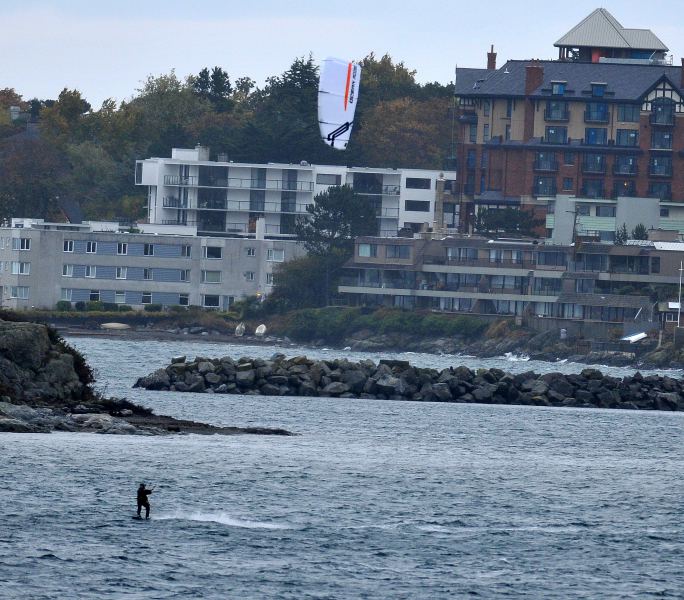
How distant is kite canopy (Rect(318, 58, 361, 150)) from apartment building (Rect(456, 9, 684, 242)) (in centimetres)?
5443

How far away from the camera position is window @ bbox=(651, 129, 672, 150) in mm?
165000

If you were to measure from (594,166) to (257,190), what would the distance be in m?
26.2

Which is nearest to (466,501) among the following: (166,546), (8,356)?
(166,546)

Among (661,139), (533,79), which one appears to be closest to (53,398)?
(533,79)

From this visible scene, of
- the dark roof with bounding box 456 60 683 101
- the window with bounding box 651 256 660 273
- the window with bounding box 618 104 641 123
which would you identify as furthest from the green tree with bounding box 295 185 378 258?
the window with bounding box 618 104 641 123

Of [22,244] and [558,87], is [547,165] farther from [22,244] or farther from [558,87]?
[22,244]

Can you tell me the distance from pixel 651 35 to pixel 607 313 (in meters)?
53.0

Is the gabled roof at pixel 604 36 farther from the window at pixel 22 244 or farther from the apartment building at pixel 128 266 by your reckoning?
the window at pixel 22 244

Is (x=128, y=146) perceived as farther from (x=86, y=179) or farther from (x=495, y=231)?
(x=495, y=231)

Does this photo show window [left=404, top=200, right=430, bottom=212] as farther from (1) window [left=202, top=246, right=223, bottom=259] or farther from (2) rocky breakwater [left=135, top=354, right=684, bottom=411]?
(2) rocky breakwater [left=135, top=354, right=684, bottom=411]

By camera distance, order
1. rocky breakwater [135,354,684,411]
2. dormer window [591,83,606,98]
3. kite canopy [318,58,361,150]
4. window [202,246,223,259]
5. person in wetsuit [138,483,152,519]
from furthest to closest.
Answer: dormer window [591,83,606,98], window [202,246,223,259], kite canopy [318,58,361,150], rocky breakwater [135,354,684,411], person in wetsuit [138,483,152,519]

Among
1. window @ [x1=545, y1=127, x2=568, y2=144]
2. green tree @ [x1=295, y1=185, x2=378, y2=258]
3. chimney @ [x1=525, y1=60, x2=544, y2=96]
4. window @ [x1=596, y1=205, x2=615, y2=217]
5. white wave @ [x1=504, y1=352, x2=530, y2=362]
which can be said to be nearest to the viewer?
white wave @ [x1=504, y1=352, x2=530, y2=362]

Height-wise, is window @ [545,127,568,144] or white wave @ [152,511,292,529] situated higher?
window @ [545,127,568,144]

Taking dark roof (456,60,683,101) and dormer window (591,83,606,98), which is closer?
dormer window (591,83,606,98)
